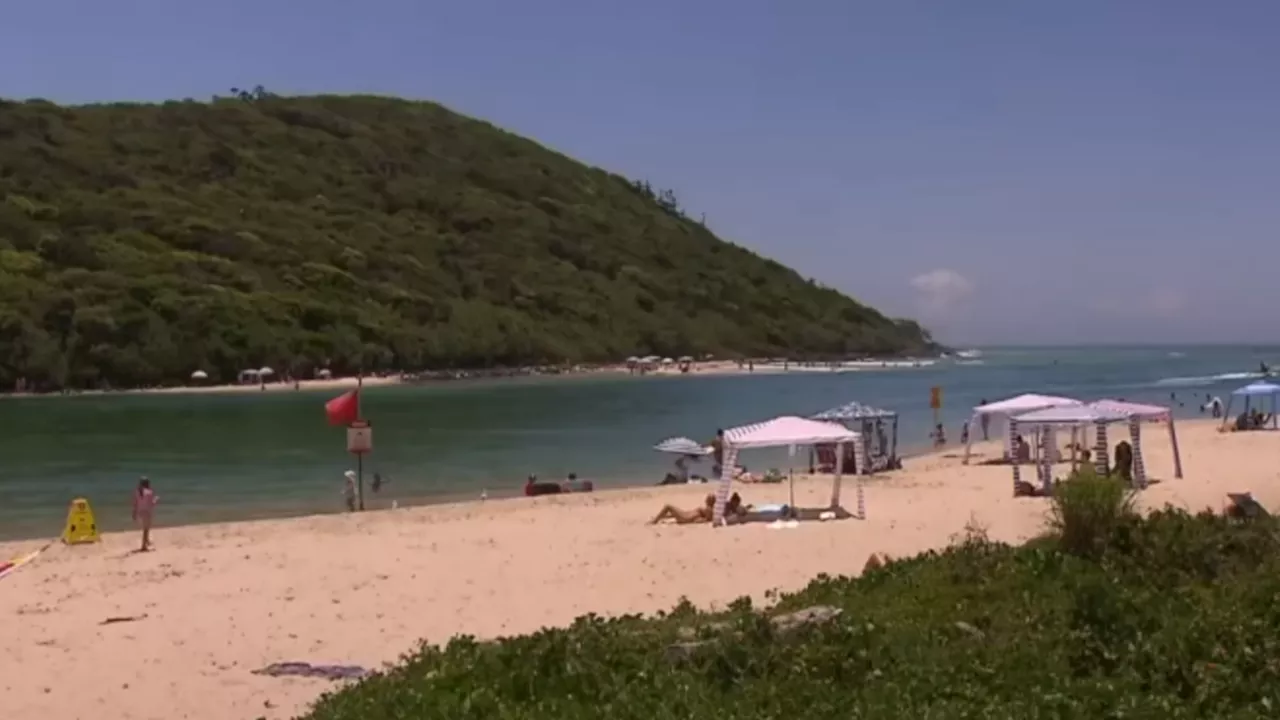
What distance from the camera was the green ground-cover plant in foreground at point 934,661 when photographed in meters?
6.53

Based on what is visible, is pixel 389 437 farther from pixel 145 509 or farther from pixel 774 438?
pixel 774 438

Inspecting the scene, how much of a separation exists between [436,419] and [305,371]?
4787 centimetres

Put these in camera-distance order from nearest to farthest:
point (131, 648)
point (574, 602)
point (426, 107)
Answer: point (131, 648) → point (574, 602) → point (426, 107)

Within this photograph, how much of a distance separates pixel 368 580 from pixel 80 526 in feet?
27.0

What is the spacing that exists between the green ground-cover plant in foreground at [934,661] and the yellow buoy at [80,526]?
14.8 metres

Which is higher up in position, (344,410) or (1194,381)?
(1194,381)

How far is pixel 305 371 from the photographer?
10450cm

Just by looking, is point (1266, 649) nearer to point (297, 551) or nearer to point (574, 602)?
point (574, 602)

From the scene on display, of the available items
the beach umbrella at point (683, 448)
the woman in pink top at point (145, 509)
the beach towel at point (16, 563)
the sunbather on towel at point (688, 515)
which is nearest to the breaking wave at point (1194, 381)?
the beach umbrella at point (683, 448)

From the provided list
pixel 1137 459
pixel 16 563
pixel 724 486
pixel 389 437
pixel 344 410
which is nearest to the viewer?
pixel 16 563

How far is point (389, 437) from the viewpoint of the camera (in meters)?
49.1

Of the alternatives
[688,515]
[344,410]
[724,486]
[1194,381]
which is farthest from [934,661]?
[1194,381]

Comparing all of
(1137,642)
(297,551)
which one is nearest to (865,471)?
(297,551)

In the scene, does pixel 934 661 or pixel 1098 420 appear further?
pixel 1098 420
